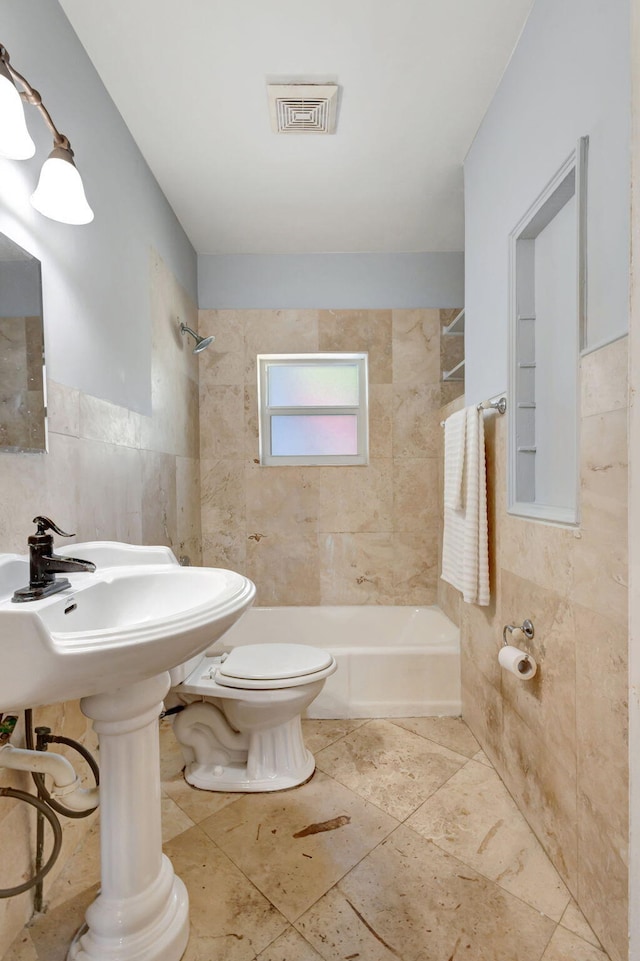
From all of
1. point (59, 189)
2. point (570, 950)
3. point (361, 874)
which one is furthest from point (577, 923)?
point (59, 189)

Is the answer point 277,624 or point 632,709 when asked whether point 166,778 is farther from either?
point 632,709

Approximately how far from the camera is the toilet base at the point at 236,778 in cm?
160

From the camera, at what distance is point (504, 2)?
1330 mm

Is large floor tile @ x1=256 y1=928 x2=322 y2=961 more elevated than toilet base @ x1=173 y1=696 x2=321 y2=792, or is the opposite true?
toilet base @ x1=173 y1=696 x2=321 y2=792

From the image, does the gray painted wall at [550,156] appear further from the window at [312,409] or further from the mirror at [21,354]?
the mirror at [21,354]

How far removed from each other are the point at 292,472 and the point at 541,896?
2091 mm

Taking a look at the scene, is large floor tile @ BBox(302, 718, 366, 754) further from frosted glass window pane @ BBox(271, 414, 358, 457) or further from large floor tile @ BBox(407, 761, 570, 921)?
frosted glass window pane @ BBox(271, 414, 358, 457)

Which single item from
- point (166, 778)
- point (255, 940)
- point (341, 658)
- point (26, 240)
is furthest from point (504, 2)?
point (166, 778)

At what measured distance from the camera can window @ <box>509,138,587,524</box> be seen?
1.35 metres

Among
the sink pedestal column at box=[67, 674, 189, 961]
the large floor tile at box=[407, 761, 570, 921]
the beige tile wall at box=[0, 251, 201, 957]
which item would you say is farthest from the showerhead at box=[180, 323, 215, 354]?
the large floor tile at box=[407, 761, 570, 921]

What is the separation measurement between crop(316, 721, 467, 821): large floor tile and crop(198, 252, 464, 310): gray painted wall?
2.29m

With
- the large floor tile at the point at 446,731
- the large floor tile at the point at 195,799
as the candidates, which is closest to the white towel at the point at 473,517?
the large floor tile at the point at 446,731

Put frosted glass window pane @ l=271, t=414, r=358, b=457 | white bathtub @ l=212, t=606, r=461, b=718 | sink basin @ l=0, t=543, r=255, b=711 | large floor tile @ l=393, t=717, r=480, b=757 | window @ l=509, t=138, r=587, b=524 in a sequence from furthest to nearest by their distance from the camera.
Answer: frosted glass window pane @ l=271, t=414, r=358, b=457 → white bathtub @ l=212, t=606, r=461, b=718 → large floor tile @ l=393, t=717, r=480, b=757 → window @ l=509, t=138, r=587, b=524 → sink basin @ l=0, t=543, r=255, b=711

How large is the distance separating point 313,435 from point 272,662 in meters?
1.54
